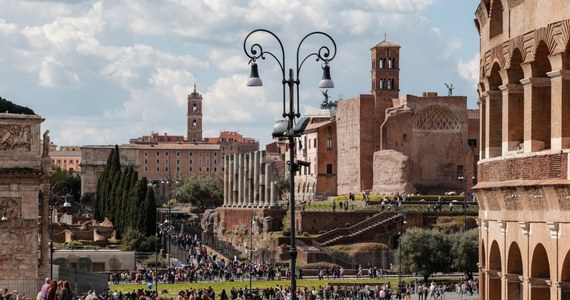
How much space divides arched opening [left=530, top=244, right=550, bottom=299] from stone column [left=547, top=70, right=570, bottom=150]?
177cm

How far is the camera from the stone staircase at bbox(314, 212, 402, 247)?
3462 inches

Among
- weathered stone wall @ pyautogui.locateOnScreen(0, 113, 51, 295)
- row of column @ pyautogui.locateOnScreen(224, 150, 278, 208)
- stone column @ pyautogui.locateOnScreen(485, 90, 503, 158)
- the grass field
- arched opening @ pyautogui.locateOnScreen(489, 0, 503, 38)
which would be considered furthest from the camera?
row of column @ pyautogui.locateOnScreen(224, 150, 278, 208)

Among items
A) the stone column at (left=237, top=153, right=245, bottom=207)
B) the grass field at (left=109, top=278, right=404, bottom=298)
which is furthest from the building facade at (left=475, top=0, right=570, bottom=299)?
the stone column at (left=237, top=153, right=245, bottom=207)

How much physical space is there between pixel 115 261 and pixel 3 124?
86.6 ft

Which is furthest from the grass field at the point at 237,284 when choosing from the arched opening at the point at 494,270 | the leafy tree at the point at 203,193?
the leafy tree at the point at 203,193

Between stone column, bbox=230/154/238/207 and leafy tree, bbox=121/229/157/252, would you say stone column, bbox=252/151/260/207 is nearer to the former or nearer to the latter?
stone column, bbox=230/154/238/207

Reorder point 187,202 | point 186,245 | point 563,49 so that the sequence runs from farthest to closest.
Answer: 1. point 187,202
2. point 186,245
3. point 563,49

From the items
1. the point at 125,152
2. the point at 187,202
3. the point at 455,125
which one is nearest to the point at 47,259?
the point at 455,125

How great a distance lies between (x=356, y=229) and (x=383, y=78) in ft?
102

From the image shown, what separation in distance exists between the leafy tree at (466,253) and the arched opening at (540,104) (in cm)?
5657

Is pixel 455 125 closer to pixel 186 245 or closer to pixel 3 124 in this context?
Result: pixel 186 245

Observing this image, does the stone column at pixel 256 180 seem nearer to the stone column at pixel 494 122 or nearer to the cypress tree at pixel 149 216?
the cypress tree at pixel 149 216

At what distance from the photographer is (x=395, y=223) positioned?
8981 centimetres

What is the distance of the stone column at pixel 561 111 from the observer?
18.5 m
